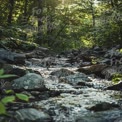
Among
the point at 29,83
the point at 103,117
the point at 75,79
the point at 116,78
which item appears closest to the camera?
the point at 103,117

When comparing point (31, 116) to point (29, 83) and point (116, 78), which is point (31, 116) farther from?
point (116, 78)

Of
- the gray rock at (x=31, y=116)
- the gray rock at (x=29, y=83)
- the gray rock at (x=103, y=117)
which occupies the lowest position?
the gray rock at (x=103, y=117)

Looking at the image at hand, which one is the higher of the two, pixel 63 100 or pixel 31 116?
pixel 31 116

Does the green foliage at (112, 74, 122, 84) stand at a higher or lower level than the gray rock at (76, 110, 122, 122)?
lower

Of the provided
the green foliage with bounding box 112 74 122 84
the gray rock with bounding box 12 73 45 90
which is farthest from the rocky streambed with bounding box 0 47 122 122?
the green foliage with bounding box 112 74 122 84

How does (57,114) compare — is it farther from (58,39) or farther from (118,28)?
(58,39)

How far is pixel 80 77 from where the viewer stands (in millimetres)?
8211

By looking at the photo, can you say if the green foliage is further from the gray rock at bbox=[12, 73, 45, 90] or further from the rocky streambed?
the gray rock at bbox=[12, 73, 45, 90]

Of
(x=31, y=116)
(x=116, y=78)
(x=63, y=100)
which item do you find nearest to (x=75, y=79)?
(x=116, y=78)

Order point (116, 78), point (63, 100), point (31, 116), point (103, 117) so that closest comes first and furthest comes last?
point (31, 116) → point (103, 117) → point (63, 100) → point (116, 78)

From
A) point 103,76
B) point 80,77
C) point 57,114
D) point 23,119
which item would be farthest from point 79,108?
point 103,76

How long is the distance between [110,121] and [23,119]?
4.19 feet

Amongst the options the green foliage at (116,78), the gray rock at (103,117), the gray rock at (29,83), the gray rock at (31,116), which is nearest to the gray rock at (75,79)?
the green foliage at (116,78)

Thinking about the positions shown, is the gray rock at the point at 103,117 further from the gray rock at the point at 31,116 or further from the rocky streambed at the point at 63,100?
the gray rock at the point at 31,116
